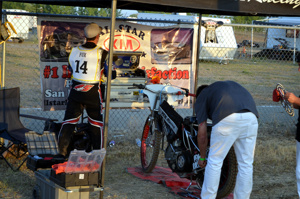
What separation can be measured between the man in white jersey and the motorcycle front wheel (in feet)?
2.23

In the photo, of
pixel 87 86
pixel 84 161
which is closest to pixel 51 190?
pixel 84 161

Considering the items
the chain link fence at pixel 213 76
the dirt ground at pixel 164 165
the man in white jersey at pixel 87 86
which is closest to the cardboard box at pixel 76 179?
the dirt ground at pixel 164 165

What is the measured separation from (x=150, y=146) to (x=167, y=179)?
1.79 ft

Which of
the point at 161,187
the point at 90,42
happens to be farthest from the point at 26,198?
the point at 90,42

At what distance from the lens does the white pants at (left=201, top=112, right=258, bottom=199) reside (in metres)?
Answer: 4.20

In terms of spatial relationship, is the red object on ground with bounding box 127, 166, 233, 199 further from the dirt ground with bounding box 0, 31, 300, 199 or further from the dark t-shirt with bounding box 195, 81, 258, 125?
the dark t-shirt with bounding box 195, 81, 258, 125

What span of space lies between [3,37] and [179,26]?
295 centimetres

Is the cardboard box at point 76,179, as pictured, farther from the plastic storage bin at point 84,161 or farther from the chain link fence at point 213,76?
the chain link fence at point 213,76

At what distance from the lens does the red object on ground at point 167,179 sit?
212 inches

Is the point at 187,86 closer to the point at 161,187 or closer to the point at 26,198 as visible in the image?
the point at 161,187

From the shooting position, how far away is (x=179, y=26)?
726 centimetres

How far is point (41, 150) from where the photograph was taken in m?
5.44

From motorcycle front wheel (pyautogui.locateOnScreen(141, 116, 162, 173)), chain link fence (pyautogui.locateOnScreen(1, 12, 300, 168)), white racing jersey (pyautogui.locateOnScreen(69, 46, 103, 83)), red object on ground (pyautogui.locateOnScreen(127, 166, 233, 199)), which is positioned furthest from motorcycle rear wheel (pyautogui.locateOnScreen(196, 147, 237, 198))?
chain link fence (pyautogui.locateOnScreen(1, 12, 300, 168))

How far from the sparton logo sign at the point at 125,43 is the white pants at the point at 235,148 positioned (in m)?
3.18
